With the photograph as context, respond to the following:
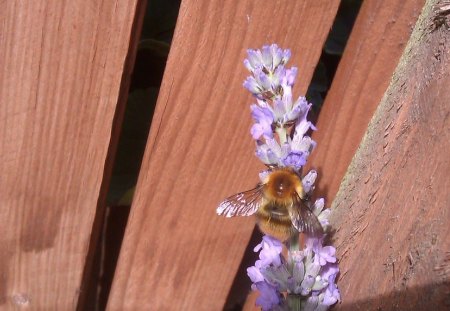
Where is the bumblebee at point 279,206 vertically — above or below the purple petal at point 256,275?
above

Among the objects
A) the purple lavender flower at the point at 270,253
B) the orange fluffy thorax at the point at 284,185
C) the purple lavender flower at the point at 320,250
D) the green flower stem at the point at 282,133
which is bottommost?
the purple lavender flower at the point at 270,253

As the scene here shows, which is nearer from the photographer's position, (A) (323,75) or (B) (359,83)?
(B) (359,83)

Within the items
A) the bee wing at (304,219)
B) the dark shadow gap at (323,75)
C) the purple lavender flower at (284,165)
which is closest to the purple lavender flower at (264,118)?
the purple lavender flower at (284,165)

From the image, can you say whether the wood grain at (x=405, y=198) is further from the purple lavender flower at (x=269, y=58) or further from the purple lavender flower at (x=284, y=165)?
the purple lavender flower at (x=269, y=58)

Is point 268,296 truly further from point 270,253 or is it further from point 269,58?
point 269,58

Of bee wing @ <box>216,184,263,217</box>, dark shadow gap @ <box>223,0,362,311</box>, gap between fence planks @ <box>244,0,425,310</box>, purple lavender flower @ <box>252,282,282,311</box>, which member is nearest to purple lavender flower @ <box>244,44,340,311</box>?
purple lavender flower @ <box>252,282,282,311</box>

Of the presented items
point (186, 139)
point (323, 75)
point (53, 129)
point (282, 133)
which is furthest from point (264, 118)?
point (323, 75)

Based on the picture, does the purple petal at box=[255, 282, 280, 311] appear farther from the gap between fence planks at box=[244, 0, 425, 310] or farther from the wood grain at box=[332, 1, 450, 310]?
the gap between fence planks at box=[244, 0, 425, 310]
